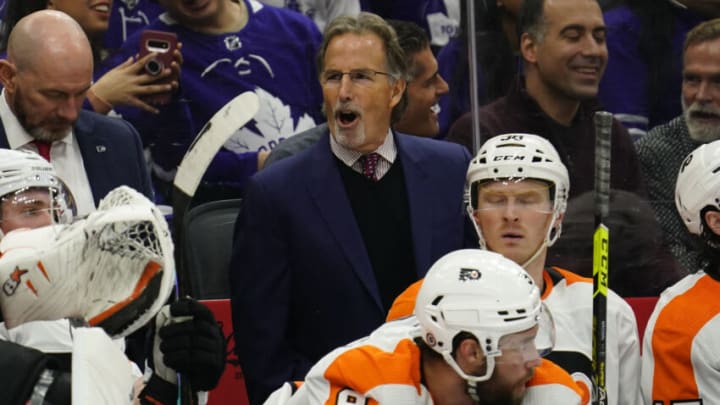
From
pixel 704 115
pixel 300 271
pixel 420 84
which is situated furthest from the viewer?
pixel 704 115

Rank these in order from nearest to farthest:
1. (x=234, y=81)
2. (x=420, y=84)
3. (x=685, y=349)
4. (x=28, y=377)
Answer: (x=28, y=377)
(x=685, y=349)
(x=234, y=81)
(x=420, y=84)

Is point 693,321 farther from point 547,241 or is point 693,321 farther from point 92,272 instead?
point 92,272

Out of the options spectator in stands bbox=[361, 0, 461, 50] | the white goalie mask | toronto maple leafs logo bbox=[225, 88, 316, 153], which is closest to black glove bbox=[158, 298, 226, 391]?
the white goalie mask

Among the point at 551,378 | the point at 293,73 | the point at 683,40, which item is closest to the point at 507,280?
the point at 551,378

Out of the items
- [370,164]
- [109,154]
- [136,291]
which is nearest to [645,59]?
[370,164]

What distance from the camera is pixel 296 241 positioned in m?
4.32

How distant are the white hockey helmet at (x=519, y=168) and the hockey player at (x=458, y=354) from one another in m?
0.78

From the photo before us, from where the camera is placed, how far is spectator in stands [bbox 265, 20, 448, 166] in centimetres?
518

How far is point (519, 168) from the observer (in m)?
4.23

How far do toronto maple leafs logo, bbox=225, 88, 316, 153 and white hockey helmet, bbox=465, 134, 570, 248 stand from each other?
97 cm

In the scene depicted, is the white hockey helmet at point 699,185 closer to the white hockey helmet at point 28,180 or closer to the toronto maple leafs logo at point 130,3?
the white hockey helmet at point 28,180

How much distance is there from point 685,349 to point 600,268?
13.8 inches

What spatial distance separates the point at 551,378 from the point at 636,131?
2.06 metres

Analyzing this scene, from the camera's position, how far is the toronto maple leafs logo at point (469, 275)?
3402mm
